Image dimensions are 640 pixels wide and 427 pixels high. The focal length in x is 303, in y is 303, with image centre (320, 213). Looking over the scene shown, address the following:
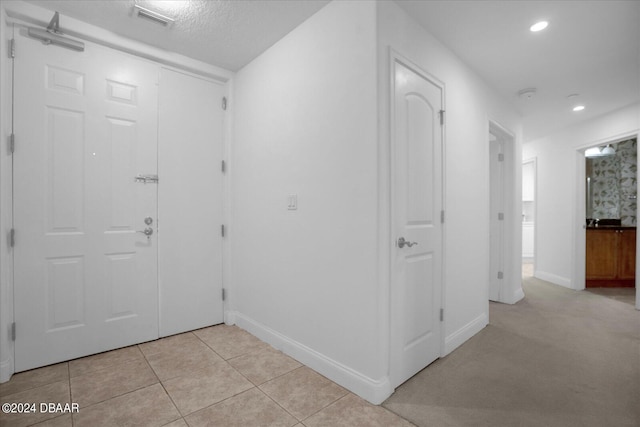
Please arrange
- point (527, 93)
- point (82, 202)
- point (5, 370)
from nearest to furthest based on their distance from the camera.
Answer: point (5, 370), point (82, 202), point (527, 93)

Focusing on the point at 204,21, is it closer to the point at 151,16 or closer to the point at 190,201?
the point at 151,16

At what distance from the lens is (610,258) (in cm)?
480

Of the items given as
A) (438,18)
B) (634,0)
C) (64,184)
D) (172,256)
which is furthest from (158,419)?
(634,0)

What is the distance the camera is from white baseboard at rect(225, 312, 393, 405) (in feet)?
5.89

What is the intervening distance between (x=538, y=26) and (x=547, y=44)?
0.34 metres

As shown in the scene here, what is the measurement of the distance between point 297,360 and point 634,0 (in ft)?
11.0

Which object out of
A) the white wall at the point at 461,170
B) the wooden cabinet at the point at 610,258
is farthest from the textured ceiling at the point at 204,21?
the wooden cabinet at the point at 610,258

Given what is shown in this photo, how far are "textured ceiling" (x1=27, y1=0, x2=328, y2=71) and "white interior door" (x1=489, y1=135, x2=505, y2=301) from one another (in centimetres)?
294

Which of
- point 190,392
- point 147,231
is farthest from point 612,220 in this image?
point 147,231

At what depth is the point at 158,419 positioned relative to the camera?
5.38 ft

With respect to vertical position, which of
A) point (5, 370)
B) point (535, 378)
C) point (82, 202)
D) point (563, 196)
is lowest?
point (535, 378)

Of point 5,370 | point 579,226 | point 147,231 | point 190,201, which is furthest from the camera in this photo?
point 579,226

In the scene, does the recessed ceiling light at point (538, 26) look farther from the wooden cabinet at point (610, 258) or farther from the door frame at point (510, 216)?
the wooden cabinet at point (610, 258)

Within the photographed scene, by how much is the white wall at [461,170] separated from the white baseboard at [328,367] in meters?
0.94
